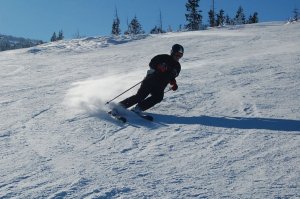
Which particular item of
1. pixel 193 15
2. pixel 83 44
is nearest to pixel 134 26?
pixel 193 15

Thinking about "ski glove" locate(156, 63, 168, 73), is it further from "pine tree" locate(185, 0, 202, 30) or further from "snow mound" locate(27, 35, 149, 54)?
"pine tree" locate(185, 0, 202, 30)

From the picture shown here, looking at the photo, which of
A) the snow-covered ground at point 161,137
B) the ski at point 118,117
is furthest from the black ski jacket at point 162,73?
the ski at point 118,117

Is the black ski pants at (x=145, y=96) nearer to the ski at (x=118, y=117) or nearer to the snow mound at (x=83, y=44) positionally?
the ski at (x=118, y=117)

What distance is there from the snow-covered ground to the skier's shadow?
15mm

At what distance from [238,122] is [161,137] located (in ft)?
4.66

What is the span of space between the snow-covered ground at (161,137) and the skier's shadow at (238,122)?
0.05ft

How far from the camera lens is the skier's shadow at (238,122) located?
6.46m

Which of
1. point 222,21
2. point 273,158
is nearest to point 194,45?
point 273,158

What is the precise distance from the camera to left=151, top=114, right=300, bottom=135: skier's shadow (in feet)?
21.2

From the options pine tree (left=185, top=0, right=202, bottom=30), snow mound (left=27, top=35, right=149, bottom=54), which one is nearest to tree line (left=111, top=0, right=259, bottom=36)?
pine tree (left=185, top=0, right=202, bottom=30)

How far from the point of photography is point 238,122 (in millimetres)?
6797

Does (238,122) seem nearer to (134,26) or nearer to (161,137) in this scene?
(161,137)

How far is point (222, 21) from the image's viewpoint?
276 ft

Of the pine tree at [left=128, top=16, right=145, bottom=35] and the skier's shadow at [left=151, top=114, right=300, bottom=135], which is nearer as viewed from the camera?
the skier's shadow at [left=151, top=114, right=300, bottom=135]
